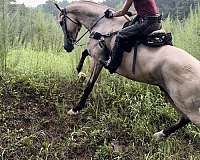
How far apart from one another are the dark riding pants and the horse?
0.13 m

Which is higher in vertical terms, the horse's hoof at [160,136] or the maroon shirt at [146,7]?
the maroon shirt at [146,7]

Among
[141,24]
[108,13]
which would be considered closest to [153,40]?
[141,24]

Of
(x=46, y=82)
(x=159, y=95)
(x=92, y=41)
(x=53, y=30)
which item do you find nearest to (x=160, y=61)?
(x=92, y=41)

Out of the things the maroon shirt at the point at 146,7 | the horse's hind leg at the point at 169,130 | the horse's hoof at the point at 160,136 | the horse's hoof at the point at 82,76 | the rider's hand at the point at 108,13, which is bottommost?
the horse's hoof at the point at 160,136

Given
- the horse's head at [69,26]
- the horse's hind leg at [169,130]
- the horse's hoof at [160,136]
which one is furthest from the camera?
the horse's head at [69,26]

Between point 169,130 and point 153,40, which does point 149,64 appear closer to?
point 153,40

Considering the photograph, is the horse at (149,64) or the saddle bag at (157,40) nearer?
the horse at (149,64)

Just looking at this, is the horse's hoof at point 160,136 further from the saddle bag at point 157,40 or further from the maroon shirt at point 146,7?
the maroon shirt at point 146,7

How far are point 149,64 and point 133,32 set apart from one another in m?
0.60

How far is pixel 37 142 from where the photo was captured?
6676 mm

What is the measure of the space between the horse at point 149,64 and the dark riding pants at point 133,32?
0.43 feet

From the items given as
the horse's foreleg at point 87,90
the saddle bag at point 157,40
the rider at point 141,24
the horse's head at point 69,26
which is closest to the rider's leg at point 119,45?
the rider at point 141,24

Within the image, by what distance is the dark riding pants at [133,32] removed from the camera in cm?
655

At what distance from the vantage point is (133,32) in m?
6.55
